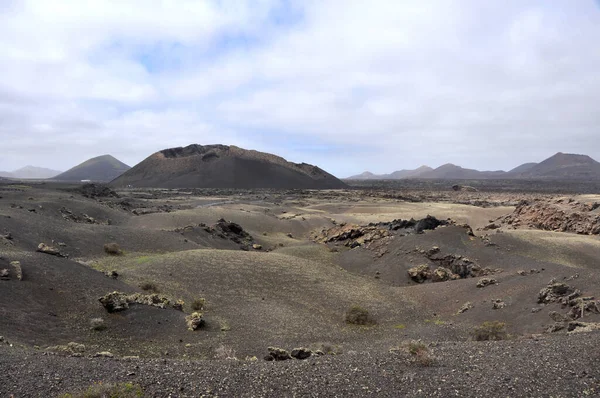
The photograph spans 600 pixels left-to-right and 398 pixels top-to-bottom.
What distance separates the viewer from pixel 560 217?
31.1m

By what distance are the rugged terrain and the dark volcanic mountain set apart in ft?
291

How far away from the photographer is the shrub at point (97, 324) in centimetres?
1078

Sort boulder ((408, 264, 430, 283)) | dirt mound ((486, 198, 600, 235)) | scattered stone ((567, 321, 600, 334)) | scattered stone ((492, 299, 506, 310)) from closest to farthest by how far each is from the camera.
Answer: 1. scattered stone ((567, 321, 600, 334))
2. scattered stone ((492, 299, 506, 310))
3. boulder ((408, 264, 430, 283))
4. dirt mound ((486, 198, 600, 235))

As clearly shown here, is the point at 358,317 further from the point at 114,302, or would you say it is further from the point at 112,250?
the point at 112,250

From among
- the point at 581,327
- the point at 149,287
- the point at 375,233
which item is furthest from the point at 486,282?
the point at 149,287

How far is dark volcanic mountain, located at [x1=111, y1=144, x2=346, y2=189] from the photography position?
117812mm

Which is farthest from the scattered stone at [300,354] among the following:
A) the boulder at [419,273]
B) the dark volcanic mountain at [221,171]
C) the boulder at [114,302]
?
the dark volcanic mountain at [221,171]

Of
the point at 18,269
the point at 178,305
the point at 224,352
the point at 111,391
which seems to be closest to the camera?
the point at 111,391

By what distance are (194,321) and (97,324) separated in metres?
2.52

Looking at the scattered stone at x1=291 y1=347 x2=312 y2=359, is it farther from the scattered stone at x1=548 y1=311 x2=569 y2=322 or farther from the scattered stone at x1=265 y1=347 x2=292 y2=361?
the scattered stone at x1=548 y1=311 x2=569 y2=322

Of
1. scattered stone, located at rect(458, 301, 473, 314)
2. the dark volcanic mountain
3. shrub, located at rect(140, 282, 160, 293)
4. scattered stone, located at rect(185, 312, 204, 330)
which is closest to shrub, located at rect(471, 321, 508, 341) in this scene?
scattered stone, located at rect(458, 301, 473, 314)

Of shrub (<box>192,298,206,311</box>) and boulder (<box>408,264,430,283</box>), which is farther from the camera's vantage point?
boulder (<box>408,264,430,283</box>)

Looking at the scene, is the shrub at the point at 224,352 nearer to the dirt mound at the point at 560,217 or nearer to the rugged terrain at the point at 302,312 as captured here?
the rugged terrain at the point at 302,312

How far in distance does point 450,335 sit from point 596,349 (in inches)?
203
